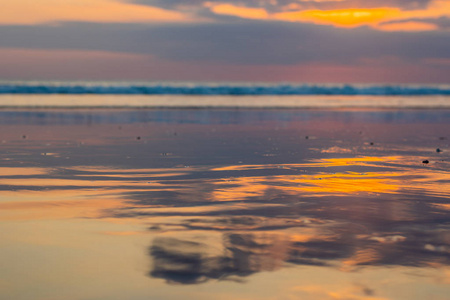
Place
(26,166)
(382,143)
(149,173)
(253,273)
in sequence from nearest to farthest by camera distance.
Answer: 1. (253,273)
2. (149,173)
3. (26,166)
4. (382,143)

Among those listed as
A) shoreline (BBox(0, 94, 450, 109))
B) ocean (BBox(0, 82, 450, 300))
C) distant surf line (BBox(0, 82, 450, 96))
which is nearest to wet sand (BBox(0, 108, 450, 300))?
ocean (BBox(0, 82, 450, 300))

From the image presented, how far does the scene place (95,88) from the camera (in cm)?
3738

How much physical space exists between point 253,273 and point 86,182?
11.2ft

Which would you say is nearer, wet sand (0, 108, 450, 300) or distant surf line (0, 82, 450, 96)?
wet sand (0, 108, 450, 300)

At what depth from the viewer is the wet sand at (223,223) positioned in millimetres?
3221

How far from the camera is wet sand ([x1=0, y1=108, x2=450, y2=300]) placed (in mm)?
3221

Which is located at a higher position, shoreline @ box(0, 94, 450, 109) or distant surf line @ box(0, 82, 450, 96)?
distant surf line @ box(0, 82, 450, 96)

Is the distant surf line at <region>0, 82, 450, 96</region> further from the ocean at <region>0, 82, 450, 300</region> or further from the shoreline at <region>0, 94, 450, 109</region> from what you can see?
the ocean at <region>0, 82, 450, 300</region>

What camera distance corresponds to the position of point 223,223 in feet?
15.1

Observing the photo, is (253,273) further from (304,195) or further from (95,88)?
(95,88)

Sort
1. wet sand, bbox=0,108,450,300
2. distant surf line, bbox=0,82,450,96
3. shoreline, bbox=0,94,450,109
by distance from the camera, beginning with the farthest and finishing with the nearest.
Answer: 1. distant surf line, bbox=0,82,450,96
2. shoreline, bbox=0,94,450,109
3. wet sand, bbox=0,108,450,300

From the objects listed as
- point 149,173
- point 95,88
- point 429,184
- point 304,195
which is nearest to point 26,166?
point 149,173

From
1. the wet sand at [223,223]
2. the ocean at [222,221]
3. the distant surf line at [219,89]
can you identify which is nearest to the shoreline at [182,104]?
the distant surf line at [219,89]

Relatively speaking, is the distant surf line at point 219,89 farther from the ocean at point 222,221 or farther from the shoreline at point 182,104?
the ocean at point 222,221
